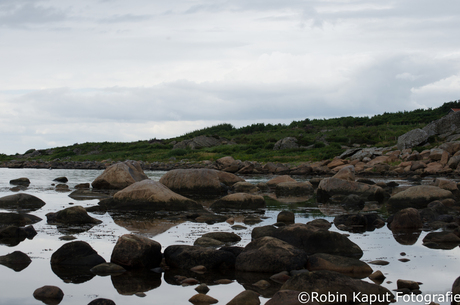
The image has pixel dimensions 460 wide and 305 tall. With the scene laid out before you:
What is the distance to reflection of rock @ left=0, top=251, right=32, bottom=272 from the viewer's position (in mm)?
5699

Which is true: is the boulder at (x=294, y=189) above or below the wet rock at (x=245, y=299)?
above

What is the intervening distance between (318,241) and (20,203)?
27.1 feet

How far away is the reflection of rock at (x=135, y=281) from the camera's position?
194 inches

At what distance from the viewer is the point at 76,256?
232 inches

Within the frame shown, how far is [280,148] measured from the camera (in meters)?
42.9

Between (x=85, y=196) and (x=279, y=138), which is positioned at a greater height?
(x=279, y=138)

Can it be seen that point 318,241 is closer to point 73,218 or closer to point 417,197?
point 73,218

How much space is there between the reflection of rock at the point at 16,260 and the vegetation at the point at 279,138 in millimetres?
29144

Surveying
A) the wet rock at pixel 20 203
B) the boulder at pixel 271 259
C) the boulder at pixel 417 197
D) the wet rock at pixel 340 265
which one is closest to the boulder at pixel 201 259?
the boulder at pixel 271 259

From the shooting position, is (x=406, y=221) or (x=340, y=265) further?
(x=406, y=221)

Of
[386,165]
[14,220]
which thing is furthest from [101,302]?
[386,165]

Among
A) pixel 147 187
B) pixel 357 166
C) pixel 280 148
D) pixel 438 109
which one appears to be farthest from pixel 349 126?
pixel 147 187

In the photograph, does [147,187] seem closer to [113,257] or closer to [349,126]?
[113,257]

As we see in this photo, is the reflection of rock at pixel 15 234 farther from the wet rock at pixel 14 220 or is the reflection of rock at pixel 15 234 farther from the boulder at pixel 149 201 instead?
the boulder at pixel 149 201
